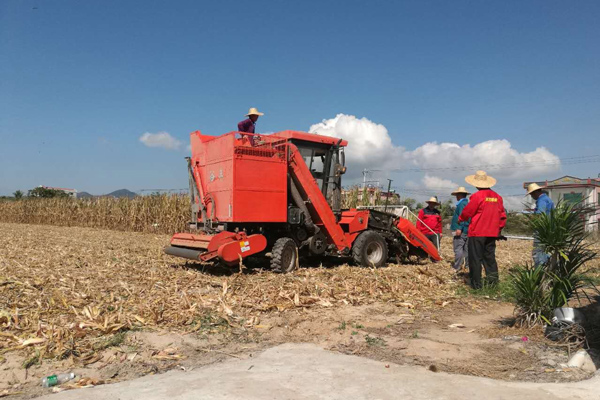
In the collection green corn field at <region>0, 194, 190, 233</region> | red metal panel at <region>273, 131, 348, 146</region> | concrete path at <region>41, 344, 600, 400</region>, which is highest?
red metal panel at <region>273, 131, 348, 146</region>

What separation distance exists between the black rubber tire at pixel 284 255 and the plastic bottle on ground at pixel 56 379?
15.1 ft

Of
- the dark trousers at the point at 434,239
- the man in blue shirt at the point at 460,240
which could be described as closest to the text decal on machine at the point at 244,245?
the man in blue shirt at the point at 460,240

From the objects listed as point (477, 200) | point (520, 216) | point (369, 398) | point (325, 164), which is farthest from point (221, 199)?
point (369, 398)

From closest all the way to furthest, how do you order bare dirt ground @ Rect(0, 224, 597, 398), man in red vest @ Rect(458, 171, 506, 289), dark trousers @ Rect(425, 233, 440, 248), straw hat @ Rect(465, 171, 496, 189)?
bare dirt ground @ Rect(0, 224, 597, 398) < man in red vest @ Rect(458, 171, 506, 289) < straw hat @ Rect(465, 171, 496, 189) < dark trousers @ Rect(425, 233, 440, 248)

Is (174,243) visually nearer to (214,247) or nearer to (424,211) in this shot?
(214,247)

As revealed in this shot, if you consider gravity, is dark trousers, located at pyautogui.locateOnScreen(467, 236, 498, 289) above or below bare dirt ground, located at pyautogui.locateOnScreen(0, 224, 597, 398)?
above

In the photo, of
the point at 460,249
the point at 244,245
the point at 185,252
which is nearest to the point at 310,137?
the point at 244,245

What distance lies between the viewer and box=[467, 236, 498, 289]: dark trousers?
22.5 feet

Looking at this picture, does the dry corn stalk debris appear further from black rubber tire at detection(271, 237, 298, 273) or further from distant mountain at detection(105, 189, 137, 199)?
distant mountain at detection(105, 189, 137, 199)

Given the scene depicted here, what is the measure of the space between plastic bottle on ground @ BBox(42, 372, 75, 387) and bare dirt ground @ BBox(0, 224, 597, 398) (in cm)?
7

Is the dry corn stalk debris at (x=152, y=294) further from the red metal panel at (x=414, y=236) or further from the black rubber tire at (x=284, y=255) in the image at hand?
the red metal panel at (x=414, y=236)

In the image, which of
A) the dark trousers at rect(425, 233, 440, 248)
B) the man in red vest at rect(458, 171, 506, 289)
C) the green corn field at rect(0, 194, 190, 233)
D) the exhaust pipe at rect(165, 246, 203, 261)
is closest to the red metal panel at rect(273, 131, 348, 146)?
the exhaust pipe at rect(165, 246, 203, 261)

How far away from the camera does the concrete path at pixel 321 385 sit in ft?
10.0

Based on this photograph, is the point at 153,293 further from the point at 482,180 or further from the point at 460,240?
Answer: the point at 460,240
